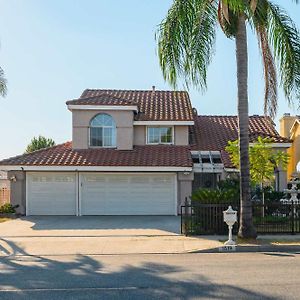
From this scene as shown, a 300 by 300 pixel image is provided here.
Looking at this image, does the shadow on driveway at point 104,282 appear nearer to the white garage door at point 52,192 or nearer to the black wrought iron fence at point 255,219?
the black wrought iron fence at point 255,219

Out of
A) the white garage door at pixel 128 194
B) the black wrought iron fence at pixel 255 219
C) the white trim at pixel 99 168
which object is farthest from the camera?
the white garage door at pixel 128 194

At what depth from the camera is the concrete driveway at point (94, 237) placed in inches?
463

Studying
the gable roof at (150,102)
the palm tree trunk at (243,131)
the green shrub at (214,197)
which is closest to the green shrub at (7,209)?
the gable roof at (150,102)

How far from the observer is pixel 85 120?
73.6 feet

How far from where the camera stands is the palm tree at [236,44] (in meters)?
12.1

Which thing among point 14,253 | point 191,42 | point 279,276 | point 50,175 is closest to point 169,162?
point 50,175

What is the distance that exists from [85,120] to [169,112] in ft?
16.4

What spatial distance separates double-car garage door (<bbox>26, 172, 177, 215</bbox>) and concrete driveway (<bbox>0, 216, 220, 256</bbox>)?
1727mm

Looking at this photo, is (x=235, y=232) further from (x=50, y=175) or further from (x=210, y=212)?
(x=50, y=175)

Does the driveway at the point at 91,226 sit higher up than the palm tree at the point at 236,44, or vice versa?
the palm tree at the point at 236,44

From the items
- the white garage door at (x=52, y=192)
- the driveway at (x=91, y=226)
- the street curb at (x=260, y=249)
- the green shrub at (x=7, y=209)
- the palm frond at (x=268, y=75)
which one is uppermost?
the palm frond at (x=268, y=75)

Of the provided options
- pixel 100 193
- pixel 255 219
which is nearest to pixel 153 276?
pixel 255 219

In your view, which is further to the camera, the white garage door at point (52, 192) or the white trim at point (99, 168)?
the white garage door at point (52, 192)

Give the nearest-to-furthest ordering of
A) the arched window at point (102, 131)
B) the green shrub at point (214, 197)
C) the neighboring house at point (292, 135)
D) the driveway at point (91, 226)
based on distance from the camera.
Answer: the green shrub at point (214, 197), the driveway at point (91, 226), the arched window at point (102, 131), the neighboring house at point (292, 135)
